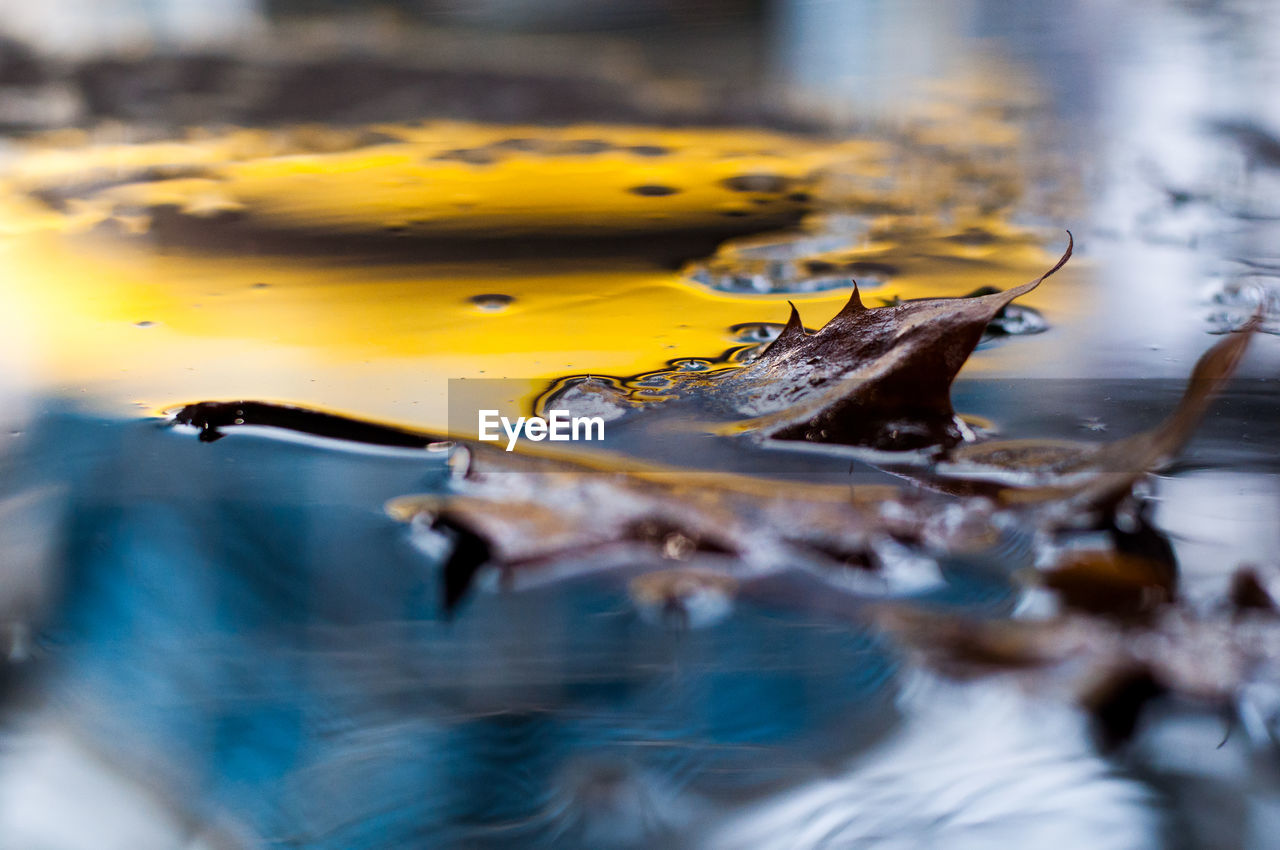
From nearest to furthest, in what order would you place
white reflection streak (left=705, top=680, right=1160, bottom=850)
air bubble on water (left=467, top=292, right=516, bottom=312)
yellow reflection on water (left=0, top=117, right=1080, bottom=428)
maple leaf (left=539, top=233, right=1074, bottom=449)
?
white reflection streak (left=705, top=680, right=1160, bottom=850) → maple leaf (left=539, top=233, right=1074, bottom=449) → yellow reflection on water (left=0, top=117, right=1080, bottom=428) → air bubble on water (left=467, top=292, right=516, bottom=312)

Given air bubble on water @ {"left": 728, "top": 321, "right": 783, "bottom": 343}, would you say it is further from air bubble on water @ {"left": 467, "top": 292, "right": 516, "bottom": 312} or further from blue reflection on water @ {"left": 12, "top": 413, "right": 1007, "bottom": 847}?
blue reflection on water @ {"left": 12, "top": 413, "right": 1007, "bottom": 847}

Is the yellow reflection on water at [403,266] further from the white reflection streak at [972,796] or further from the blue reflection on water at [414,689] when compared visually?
the white reflection streak at [972,796]

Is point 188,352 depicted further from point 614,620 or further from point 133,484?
point 614,620

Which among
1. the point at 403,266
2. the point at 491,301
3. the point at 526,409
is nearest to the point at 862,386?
the point at 526,409

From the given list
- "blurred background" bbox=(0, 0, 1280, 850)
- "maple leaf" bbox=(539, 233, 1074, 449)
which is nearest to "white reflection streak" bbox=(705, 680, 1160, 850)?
"blurred background" bbox=(0, 0, 1280, 850)

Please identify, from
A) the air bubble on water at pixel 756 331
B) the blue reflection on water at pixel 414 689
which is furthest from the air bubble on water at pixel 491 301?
the blue reflection on water at pixel 414 689

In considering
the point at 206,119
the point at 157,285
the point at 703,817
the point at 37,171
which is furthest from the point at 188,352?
the point at 206,119

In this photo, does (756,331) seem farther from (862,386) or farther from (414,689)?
(414,689)
